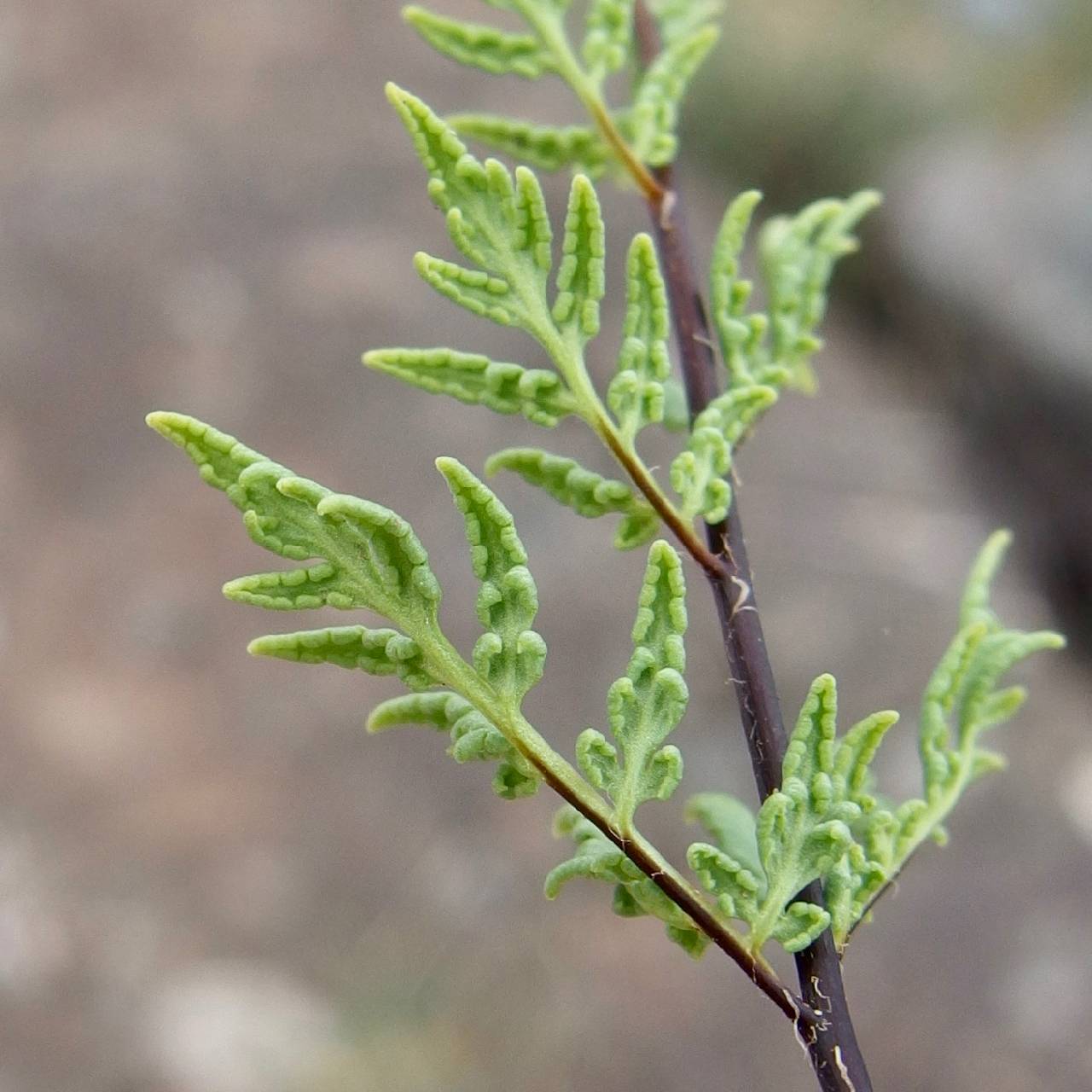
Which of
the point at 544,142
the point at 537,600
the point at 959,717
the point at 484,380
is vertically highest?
the point at 544,142

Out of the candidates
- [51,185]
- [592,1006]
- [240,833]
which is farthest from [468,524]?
[51,185]

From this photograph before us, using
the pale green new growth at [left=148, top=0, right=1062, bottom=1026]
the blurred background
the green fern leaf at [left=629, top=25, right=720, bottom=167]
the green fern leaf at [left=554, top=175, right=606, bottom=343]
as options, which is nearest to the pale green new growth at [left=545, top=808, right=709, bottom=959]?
the pale green new growth at [left=148, top=0, right=1062, bottom=1026]

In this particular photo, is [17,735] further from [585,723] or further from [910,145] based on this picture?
[910,145]

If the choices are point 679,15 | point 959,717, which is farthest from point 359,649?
point 679,15

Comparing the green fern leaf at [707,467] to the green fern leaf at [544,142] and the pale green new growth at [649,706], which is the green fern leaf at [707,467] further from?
the green fern leaf at [544,142]

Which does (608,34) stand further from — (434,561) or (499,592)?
(434,561)

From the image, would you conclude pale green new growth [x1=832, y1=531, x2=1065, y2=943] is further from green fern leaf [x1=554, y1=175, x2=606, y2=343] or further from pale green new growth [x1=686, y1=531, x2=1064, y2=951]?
green fern leaf [x1=554, y1=175, x2=606, y2=343]

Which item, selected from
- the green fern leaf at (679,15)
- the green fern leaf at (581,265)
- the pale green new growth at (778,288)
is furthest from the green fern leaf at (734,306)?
the green fern leaf at (679,15)
